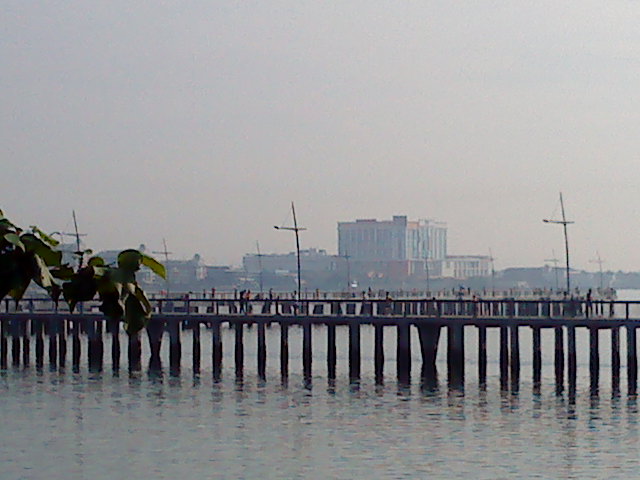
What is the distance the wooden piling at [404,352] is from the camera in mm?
60688

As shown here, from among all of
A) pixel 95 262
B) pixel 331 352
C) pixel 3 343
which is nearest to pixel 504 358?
pixel 331 352

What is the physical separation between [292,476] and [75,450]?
7.52 m

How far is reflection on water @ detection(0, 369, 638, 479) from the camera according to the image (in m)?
36.1

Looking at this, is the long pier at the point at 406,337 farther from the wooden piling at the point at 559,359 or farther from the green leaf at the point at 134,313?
the green leaf at the point at 134,313

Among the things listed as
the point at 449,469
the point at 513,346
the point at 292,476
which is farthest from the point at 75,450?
the point at 513,346

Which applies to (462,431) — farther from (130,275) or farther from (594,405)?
(130,275)

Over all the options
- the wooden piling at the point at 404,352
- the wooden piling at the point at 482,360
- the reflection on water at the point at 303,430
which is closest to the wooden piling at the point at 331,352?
the reflection on water at the point at 303,430

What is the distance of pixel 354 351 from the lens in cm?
6303

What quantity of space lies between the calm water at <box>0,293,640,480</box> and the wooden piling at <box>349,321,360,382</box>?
2.02 feet

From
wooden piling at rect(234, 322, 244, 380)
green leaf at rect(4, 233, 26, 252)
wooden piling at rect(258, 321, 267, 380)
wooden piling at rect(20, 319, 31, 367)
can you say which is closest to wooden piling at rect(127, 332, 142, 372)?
wooden piling at rect(234, 322, 244, 380)

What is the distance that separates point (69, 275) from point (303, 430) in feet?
130

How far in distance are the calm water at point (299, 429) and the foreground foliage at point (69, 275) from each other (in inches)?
1197

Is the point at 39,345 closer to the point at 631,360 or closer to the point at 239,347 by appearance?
the point at 239,347

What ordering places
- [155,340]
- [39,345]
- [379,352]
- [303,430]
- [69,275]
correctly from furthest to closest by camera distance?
[39,345], [155,340], [379,352], [303,430], [69,275]
